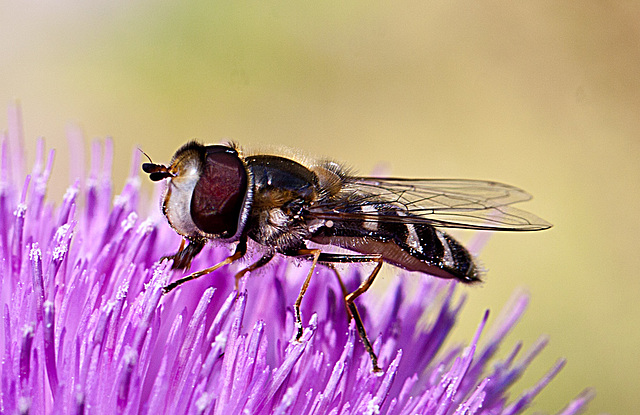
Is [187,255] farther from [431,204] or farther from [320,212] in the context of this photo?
[431,204]

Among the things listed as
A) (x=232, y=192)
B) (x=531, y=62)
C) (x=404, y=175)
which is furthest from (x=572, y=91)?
(x=232, y=192)

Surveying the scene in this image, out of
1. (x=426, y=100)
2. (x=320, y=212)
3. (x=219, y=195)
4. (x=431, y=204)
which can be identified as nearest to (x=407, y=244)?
(x=431, y=204)

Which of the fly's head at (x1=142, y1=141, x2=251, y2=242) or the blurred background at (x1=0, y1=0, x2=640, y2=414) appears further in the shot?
the blurred background at (x1=0, y1=0, x2=640, y2=414)

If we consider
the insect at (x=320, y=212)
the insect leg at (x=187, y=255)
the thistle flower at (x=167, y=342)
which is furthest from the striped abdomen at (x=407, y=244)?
the insect leg at (x=187, y=255)

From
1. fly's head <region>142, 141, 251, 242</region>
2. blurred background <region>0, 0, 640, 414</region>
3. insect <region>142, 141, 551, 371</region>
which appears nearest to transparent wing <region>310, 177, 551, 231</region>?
insect <region>142, 141, 551, 371</region>

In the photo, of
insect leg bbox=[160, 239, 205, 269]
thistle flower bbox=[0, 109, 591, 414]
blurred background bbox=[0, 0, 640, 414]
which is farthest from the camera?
blurred background bbox=[0, 0, 640, 414]

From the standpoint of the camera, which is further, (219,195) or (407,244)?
(407,244)

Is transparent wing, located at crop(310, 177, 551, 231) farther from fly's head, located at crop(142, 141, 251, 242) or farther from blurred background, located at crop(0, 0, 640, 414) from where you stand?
blurred background, located at crop(0, 0, 640, 414)

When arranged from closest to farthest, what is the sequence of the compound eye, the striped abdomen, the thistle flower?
the thistle flower
the compound eye
the striped abdomen
